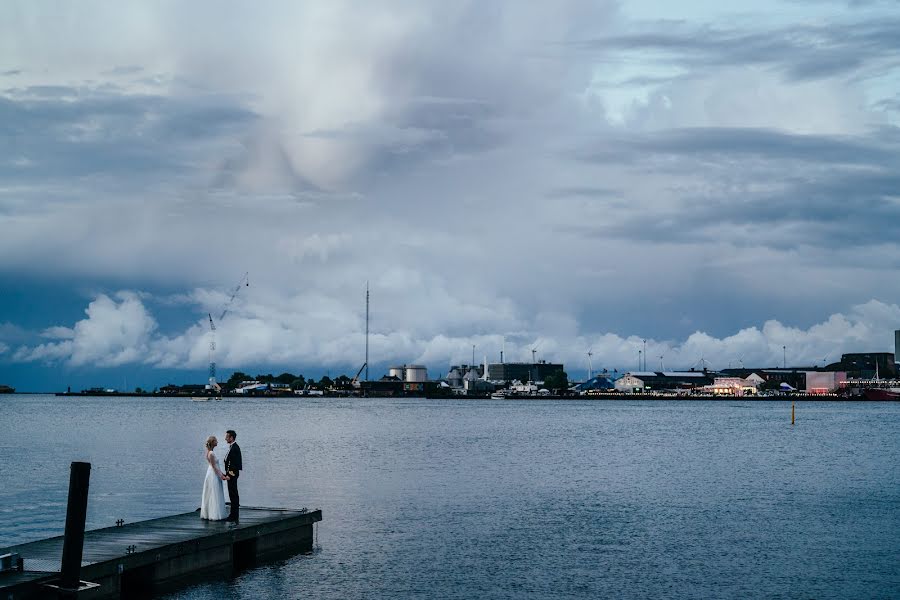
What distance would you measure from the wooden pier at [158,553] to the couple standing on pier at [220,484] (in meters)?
0.56

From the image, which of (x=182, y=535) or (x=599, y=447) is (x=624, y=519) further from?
(x=599, y=447)

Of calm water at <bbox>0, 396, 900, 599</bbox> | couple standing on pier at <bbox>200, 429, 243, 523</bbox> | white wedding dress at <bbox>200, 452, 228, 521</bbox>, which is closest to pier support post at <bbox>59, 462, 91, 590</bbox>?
calm water at <bbox>0, 396, 900, 599</bbox>

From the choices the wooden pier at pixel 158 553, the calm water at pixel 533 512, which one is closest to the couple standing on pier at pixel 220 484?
the wooden pier at pixel 158 553

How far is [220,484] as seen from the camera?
39469 mm

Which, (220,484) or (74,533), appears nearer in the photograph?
(74,533)

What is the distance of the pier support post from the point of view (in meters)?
28.1

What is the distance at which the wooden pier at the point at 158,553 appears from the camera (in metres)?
28.8

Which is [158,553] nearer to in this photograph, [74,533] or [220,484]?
[74,533]

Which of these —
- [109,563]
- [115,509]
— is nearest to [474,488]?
[115,509]

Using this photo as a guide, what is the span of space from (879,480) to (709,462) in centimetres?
1810

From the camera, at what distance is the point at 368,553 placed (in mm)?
42406

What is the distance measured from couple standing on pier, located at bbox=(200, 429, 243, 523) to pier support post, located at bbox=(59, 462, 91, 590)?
8.63 m

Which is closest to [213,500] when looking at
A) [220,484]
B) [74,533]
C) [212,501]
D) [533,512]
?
[212,501]

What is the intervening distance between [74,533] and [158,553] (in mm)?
5117
